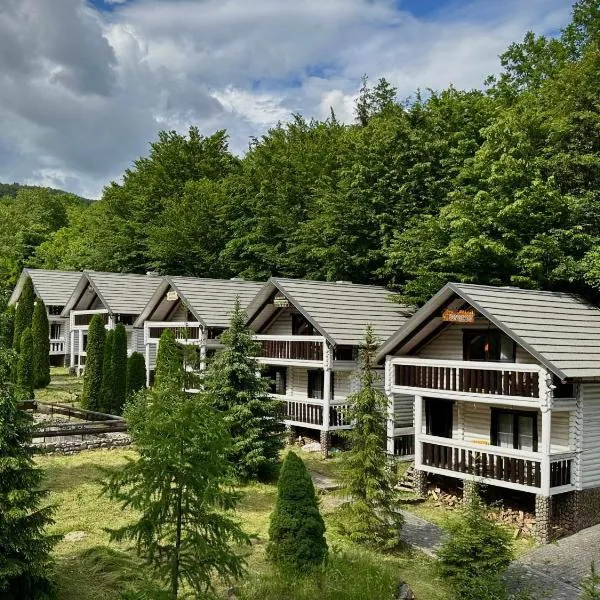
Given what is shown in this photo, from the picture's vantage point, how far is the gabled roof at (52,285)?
50.2 metres

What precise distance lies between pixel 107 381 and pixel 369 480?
19873 millimetres

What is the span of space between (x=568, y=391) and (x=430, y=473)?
554 centimetres

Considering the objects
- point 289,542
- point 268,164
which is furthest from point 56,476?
point 268,164

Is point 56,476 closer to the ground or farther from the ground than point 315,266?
closer to the ground

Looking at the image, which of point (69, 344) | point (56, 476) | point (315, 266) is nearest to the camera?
point (56, 476)

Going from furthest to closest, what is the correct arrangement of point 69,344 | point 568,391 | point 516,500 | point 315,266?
point 69,344
point 315,266
point 516,500
point 568,391

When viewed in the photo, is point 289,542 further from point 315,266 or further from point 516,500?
point 315,266

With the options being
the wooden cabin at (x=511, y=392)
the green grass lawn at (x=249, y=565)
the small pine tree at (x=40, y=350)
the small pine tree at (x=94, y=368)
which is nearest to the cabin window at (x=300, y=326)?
the wooden cabin at (x=511, y=392)

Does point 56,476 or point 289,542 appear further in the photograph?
point 56,476

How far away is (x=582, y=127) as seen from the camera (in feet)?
89.9

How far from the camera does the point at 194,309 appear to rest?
32.7 metres

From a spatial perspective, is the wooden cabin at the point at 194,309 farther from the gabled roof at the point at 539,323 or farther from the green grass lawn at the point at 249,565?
the green grass lawn at the point at 249,565

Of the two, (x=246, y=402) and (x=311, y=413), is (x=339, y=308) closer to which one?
(x=311, y=413)

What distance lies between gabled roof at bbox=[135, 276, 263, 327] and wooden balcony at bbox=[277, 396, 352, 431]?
6871mm
